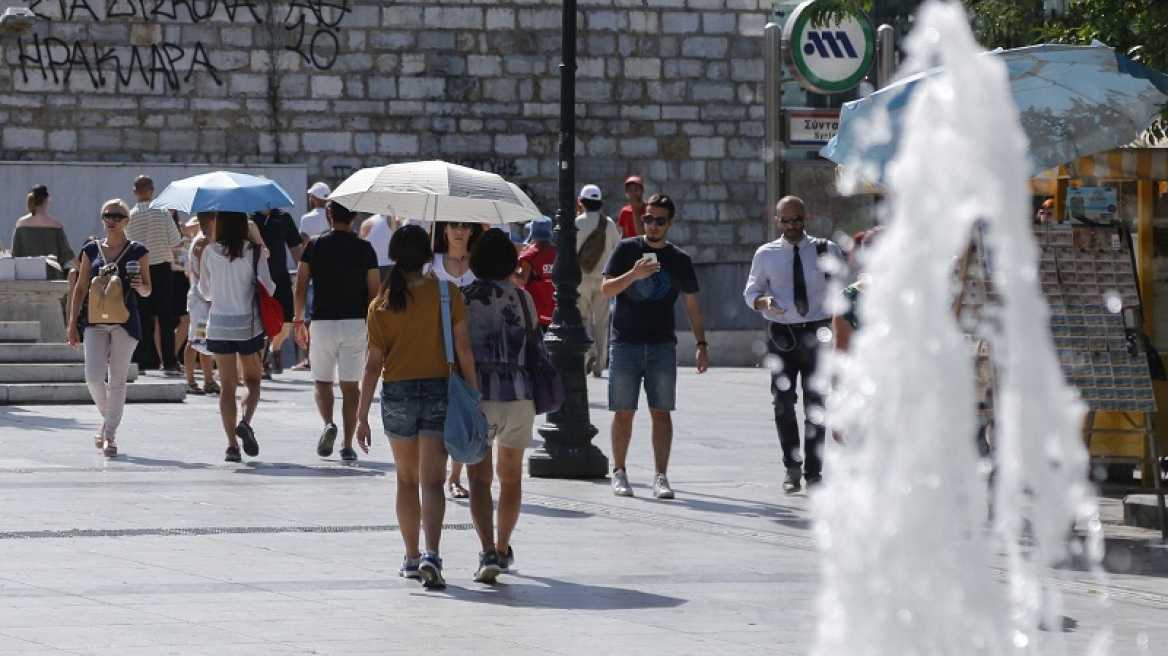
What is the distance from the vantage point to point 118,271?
14797 millimetres

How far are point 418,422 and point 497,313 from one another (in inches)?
22.3

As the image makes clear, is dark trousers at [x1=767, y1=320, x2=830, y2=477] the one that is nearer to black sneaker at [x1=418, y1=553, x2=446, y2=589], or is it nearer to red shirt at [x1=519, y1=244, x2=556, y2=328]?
black sneaker at [x1=418, y1=553, x2=446, y2=589]

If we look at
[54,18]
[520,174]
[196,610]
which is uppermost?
[54,18]

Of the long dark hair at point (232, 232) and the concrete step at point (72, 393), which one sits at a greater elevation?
the long dark hair at point (232, 232)

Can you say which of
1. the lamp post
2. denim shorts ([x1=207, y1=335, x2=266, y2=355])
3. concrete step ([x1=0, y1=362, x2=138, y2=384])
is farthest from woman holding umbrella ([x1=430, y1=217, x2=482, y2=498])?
concrete step ([x1=0, y1=362, x2=138, y2=384])

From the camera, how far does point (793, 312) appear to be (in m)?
13.2

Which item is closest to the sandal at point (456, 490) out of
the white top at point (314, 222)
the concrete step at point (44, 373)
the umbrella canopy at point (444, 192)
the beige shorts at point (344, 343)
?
the umbrella canopy at point (444, 192)

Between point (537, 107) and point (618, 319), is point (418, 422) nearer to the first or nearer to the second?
point (618, 319)

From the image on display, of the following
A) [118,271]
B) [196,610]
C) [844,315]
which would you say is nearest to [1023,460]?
[196,610]

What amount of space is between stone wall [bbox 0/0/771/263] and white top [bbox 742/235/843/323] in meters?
13.3

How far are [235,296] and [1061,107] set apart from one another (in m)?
5.57

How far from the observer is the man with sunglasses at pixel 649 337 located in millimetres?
12695

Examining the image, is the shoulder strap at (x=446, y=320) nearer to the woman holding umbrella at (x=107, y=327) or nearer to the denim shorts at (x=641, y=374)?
the denim shorts at (x=641, y=374)

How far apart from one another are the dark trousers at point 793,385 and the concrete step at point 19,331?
8.17 metres
